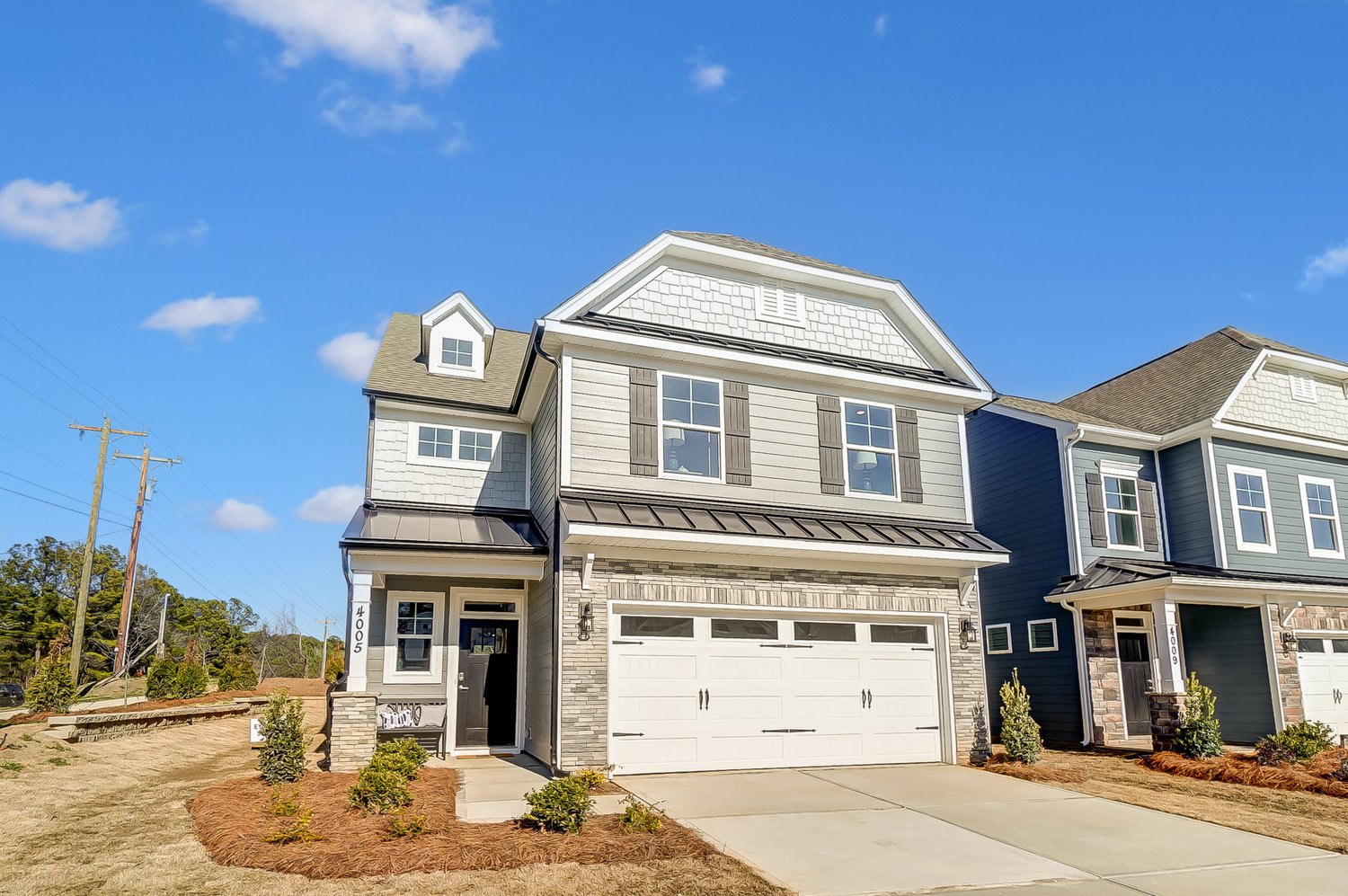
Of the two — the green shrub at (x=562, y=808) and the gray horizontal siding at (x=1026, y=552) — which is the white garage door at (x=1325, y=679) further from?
the green shrub at (x=562, y=808)

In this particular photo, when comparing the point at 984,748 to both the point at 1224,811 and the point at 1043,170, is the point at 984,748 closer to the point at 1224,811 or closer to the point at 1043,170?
the point at 1224,811

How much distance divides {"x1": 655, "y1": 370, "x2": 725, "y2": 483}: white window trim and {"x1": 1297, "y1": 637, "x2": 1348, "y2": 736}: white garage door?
1231 centimetres

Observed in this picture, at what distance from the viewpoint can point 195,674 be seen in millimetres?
24766

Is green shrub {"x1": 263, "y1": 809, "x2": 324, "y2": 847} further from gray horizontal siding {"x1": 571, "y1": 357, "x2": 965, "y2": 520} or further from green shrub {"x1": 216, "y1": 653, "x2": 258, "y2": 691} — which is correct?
green shrub {"x1": 216, "y1": 653, "x2": 258, "y2": 691}

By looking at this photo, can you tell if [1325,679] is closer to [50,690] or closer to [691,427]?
[691,427]

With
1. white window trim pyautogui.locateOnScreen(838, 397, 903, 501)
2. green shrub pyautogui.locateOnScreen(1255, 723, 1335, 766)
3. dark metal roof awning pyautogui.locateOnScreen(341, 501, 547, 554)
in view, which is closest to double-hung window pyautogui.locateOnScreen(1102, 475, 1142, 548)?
green shrub pyautogui.locateOnScreen(1255, 723, 1335, 766)

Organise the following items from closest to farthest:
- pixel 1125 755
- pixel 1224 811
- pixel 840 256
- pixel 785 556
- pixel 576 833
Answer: pixel 576 833
pixel 1224 811
pixel 785 556
pixel 1125 755
pixel 840 256

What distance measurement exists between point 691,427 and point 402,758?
5.91 m

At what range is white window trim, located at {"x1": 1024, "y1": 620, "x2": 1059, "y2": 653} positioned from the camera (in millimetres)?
16484

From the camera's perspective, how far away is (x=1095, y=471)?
16969 millimetres

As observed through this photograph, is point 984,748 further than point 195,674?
No

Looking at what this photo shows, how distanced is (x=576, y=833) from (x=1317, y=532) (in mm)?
17891

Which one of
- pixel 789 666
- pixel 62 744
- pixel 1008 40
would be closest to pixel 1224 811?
pixel 789 666

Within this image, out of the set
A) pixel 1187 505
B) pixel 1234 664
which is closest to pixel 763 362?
pixel 1187 505
